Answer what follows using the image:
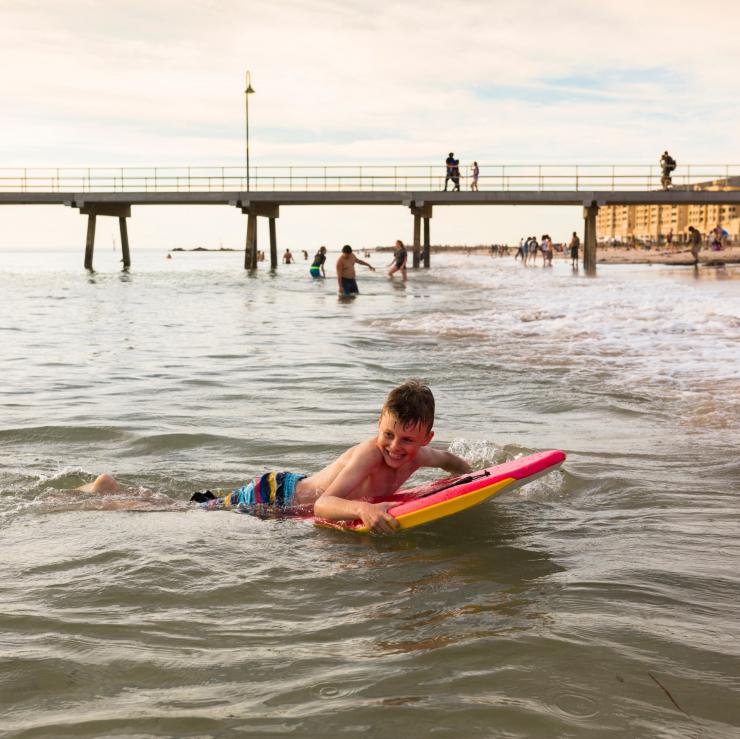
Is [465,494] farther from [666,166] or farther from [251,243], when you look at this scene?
[251,243]

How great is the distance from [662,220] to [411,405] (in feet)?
541

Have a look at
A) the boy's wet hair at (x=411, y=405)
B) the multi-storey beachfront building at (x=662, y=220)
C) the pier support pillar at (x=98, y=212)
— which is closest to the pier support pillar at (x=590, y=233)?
the pier support pillar at (x=98, y=212)

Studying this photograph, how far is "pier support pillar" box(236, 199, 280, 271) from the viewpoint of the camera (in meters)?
41.4

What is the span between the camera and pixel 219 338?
14.3 metres

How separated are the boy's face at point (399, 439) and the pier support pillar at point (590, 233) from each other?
35.2 m

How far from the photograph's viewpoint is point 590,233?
4144cm

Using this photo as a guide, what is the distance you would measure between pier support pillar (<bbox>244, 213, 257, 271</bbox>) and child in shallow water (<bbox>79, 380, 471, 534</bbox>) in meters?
38.0

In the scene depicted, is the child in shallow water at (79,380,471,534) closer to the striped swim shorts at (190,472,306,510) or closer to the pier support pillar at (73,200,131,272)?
the striped swim shorts at (190,472,306,510)

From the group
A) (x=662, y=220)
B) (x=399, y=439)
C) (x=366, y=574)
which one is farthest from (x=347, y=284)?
(x=662, y=220)

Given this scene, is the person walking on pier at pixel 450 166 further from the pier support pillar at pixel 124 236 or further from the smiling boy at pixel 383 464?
the smiling boy at pixel 383 464

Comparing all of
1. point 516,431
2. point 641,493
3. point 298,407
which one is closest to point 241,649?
point 641,493

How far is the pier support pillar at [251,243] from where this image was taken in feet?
140

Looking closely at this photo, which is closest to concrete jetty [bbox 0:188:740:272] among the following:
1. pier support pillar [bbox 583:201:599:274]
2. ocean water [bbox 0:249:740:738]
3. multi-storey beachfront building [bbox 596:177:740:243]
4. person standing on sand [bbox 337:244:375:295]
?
pier support pillar [bbox 583:201:599:274]

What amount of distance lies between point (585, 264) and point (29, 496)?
38.8 meters
